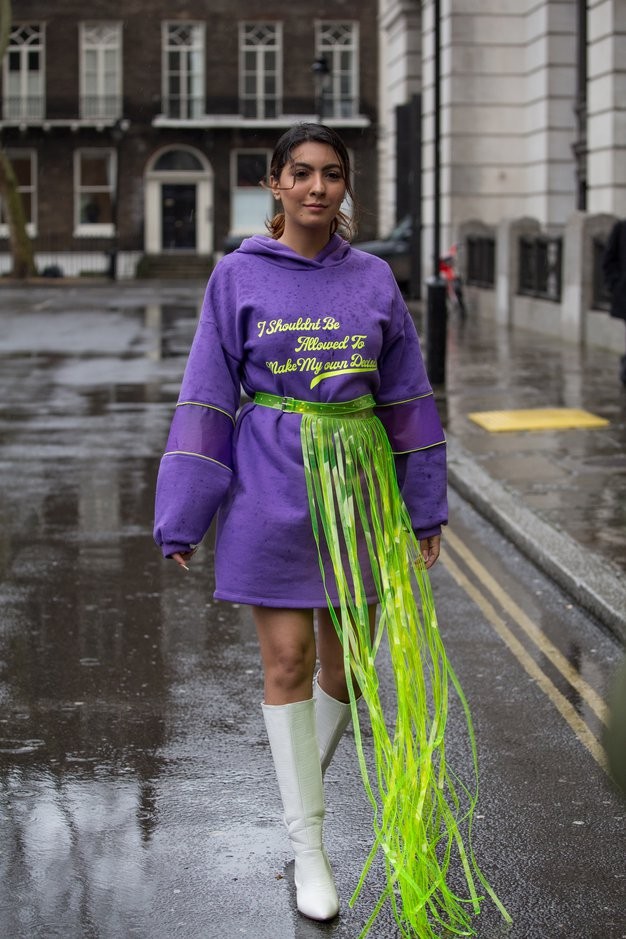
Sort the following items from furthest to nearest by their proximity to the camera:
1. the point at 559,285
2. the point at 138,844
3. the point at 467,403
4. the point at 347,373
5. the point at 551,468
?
the point at 559,285, the point at 467,403, the point at 551,468, the point at 138,844, the point at 347,373

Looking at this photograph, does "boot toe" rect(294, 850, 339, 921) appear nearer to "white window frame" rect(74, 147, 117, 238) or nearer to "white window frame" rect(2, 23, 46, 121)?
"white window frame" rect(74, 147, 117, 238)

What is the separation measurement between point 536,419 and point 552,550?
516 cm

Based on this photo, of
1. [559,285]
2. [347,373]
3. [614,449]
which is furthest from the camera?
[559,285]

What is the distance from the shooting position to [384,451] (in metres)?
4.13

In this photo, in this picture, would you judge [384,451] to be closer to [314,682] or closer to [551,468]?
[314,682]

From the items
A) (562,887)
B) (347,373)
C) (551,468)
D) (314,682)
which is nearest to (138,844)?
(314,682)

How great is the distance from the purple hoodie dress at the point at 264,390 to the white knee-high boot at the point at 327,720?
432mm

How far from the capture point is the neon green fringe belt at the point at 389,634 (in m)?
3.76

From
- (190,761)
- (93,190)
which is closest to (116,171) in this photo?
(93,190)

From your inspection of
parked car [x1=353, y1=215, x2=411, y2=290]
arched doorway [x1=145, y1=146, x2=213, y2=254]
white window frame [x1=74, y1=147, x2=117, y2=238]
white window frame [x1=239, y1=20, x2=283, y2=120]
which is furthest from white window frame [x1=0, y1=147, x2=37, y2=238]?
parked car [x1=353, y1=215, x2=411, y2=290]

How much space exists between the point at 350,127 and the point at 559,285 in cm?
3308

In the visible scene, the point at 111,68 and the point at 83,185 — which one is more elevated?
the point at 111,68

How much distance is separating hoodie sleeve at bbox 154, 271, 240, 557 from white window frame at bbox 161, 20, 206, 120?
50657mm

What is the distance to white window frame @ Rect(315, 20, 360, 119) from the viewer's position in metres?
53.3
